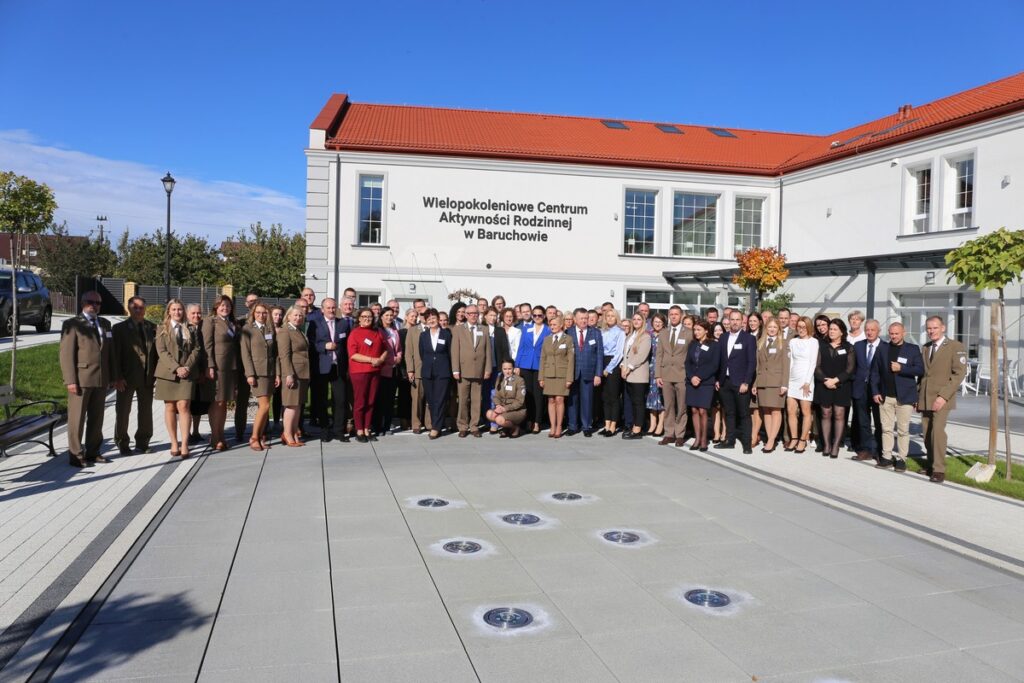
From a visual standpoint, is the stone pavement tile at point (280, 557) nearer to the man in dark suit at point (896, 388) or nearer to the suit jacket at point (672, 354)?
the suit jacket at point (672, 354)

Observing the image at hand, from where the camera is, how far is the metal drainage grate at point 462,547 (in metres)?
5.67

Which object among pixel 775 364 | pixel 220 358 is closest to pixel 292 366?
pixel 220 358

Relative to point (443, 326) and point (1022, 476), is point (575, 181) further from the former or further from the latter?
point (1022, 476)

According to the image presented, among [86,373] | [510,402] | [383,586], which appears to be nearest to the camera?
[383,586]

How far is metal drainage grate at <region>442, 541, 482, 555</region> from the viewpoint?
223 inches

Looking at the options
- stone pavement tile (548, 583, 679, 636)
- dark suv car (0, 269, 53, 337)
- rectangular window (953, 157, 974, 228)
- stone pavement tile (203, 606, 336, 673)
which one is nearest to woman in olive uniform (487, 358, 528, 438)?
stone pavement tile (548, 583, 679, 636)

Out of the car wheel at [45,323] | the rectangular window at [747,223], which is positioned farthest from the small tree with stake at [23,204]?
the rectangular window at [747,223]

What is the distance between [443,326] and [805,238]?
16.1 m

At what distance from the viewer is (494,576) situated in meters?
5.16

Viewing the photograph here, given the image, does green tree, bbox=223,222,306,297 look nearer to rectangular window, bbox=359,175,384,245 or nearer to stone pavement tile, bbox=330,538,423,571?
rectangular window, bbox=359,175,384,245

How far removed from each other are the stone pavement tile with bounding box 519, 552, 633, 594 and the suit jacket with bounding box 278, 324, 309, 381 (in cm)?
532

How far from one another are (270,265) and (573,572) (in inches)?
1546

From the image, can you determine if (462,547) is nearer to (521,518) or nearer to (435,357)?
(521,518)

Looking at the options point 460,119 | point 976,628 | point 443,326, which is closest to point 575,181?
point 460,119
